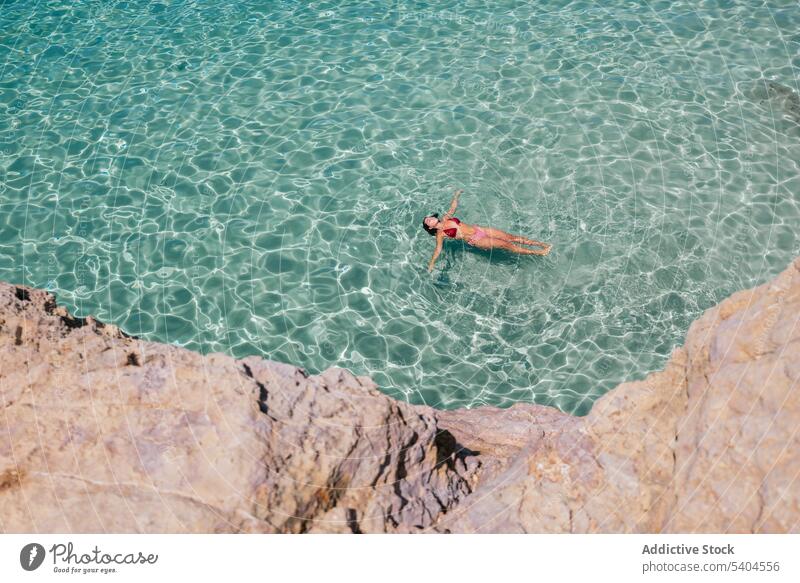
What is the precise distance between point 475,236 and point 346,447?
5995 mm

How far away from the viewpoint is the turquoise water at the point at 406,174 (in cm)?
1126

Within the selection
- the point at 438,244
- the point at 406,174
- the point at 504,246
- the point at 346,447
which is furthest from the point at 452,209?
the point at 346,447

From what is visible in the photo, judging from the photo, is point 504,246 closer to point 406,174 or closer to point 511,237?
point 511,237

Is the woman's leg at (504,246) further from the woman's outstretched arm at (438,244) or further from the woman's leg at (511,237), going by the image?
the woman's outstretched arm at (438,244)

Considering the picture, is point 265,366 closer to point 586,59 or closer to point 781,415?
point 781,415

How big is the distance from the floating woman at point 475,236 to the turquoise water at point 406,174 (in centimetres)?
28

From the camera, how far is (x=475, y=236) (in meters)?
12.0

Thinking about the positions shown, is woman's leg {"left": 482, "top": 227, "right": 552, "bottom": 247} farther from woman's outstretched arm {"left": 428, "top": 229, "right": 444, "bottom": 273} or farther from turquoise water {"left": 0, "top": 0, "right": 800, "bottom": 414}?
woman's outstretched arm {"left": 428, "top": 229, "right": 444, "bottom": 273}

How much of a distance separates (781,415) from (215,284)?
868 centimetres

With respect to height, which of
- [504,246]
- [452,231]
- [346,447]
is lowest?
[504,246]

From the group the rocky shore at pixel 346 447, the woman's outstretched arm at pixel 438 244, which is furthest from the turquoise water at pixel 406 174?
the rocky shore at pixel 346 447

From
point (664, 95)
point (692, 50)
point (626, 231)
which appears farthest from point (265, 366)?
point (692, 50)

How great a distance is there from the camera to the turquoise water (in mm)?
11258

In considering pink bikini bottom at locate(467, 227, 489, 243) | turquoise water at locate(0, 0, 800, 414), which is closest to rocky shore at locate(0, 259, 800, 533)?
turquoise water at locate(0, 0, 800, 414)
